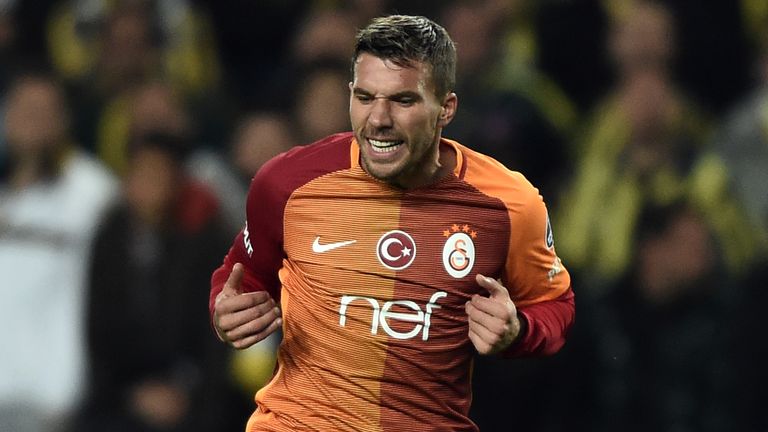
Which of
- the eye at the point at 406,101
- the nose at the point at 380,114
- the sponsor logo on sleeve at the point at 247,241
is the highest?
the eye at the point at 406,101

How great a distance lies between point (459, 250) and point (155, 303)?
11.3 feet

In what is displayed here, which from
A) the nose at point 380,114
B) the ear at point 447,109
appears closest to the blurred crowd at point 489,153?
the ear at point 447,109

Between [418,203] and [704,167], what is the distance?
3206mm

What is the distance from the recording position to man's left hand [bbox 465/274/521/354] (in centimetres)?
337

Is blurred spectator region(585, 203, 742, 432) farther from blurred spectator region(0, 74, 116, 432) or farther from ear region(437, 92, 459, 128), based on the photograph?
ear region(437, 92, 459, 128)

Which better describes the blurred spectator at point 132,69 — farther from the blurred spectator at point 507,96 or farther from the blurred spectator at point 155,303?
the blurred spectator at point 507,96

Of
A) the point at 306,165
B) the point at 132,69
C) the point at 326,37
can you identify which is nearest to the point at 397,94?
the point at 306,165

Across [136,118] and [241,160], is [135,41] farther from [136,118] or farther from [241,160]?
[241,160]

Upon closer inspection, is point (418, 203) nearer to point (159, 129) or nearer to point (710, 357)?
point (710, 357)

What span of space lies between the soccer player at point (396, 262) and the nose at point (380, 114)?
0.12ft

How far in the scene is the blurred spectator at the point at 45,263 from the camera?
7.00 metres

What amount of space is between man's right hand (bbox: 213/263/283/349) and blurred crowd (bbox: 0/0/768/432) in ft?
9.37

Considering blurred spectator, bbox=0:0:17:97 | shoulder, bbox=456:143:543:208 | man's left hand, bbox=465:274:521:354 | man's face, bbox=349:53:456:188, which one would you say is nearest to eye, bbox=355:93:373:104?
man's face, bbox=349:53:456:188

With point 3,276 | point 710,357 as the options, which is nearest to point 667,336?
point 710,357
